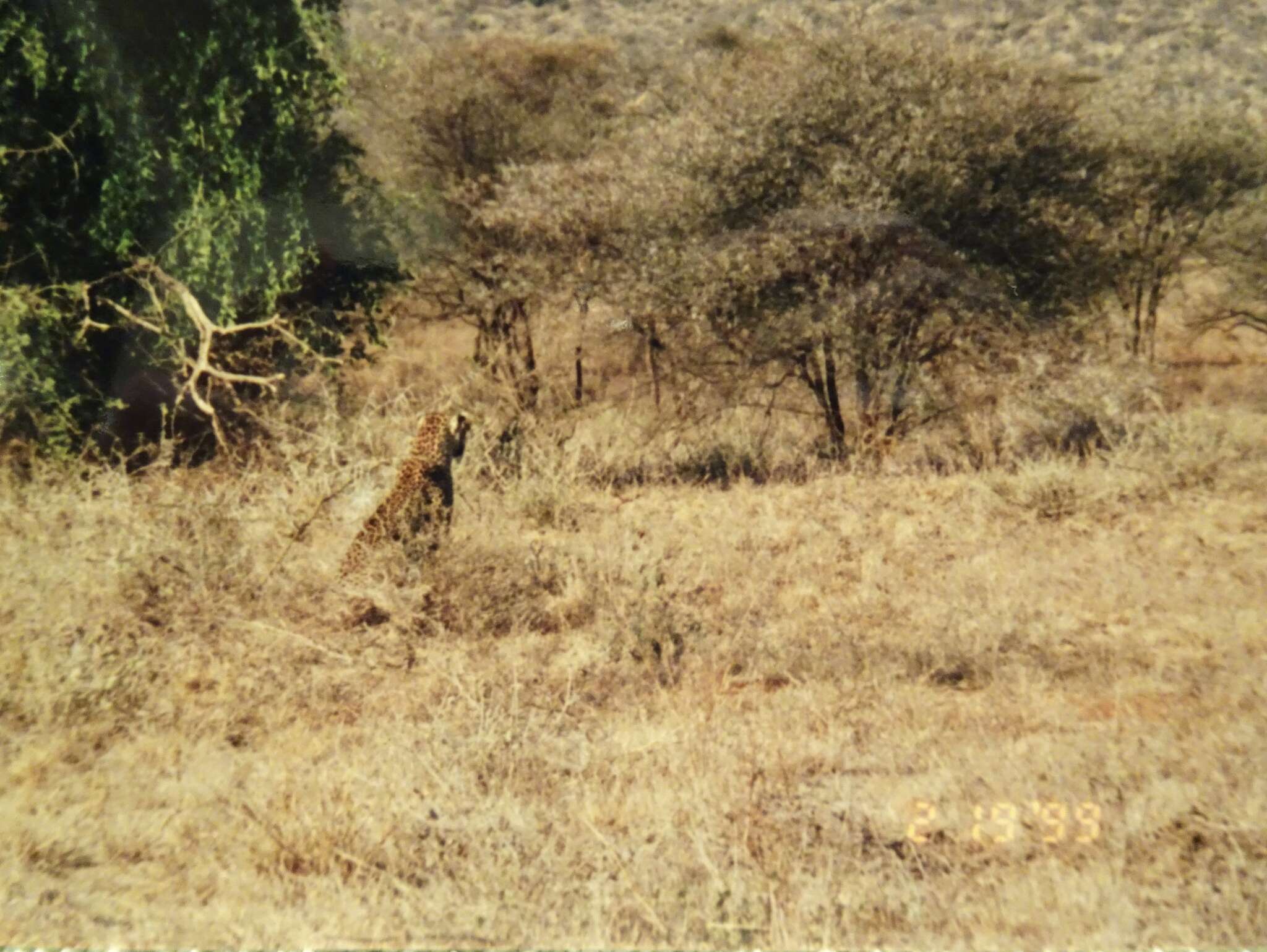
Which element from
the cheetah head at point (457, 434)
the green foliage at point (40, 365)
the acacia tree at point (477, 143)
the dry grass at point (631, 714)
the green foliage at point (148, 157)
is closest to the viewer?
the dry grass at point (631, 714)

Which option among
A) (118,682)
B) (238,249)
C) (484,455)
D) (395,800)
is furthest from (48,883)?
(238,249)

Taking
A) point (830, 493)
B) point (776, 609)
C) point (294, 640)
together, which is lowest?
point (830, 493)

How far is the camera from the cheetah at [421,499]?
536 cm

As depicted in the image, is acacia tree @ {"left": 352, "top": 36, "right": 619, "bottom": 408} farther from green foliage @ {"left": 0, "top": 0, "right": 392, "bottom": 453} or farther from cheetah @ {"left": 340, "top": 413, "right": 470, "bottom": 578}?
cheetah @ {"left": 340, "top": 413, "right": 470, "bottom": 578}

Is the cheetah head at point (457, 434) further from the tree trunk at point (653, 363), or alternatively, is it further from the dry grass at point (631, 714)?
the tree trunk at point (653, 363)

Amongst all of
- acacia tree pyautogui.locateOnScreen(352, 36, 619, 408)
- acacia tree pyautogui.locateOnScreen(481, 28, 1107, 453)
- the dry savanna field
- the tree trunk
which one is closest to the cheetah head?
the dry savanna field

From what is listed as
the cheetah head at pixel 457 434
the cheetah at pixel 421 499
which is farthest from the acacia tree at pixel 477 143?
the cheetah at pixel 421 499

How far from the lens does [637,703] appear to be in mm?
4258

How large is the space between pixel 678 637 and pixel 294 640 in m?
1.61

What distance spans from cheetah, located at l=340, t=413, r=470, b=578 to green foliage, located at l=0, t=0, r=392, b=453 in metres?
2.88

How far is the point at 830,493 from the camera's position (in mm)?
7750

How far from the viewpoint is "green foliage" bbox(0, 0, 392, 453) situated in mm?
7391

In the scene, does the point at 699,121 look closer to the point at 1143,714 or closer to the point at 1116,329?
the point at 1116,329
